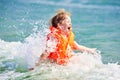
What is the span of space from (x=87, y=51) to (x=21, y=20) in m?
6.54

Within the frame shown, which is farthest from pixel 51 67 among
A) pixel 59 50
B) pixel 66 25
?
pixel 66 25

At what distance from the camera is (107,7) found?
16.9m

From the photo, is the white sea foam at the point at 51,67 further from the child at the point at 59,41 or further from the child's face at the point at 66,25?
the child's face at the point at 66,25

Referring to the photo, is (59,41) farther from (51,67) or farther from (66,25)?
(51,67)

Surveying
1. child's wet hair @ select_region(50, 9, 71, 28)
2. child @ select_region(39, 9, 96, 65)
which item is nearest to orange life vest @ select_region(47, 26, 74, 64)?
child @ select_region(39, 9, 96, 65)

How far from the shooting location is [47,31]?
7734mm

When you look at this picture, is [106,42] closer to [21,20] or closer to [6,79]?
[21,20]

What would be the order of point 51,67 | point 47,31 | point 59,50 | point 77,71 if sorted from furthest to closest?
point 47,31 → point 59,50 → point 51,67 → point 77,71

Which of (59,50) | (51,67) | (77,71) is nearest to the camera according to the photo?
(77,71)

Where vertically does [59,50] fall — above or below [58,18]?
below

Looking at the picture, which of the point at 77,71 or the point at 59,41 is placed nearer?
the point at 77,71

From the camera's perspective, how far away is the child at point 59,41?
22.5 feet

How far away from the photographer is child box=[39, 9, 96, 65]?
687 centimetres

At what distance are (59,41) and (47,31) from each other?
77 centimetres
